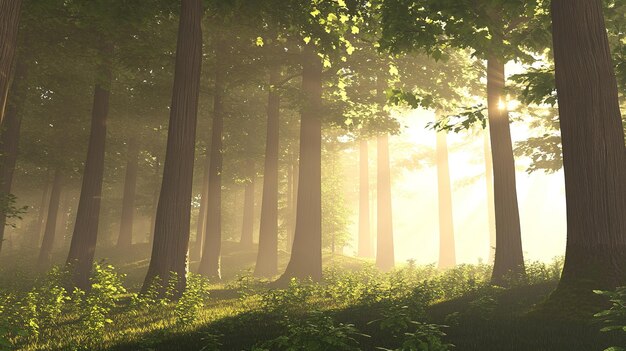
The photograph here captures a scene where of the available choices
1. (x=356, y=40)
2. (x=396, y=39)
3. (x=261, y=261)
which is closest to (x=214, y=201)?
(x=261, y=261)

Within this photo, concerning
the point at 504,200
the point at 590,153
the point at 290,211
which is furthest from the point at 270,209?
the point at 590,153

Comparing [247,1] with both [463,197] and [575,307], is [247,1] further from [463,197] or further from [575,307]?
[463,197]

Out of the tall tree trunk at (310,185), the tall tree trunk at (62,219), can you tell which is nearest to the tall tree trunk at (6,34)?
the tall tree trunk at (310,185)

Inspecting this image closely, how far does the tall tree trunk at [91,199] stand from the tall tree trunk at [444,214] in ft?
85.2

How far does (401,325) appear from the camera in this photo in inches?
274

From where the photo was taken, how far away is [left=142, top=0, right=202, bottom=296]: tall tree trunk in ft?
38.7

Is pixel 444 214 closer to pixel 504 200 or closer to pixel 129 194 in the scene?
pixel 504 200

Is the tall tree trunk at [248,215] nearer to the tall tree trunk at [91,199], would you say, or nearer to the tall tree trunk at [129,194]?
the tall tree trunk at [129,194]

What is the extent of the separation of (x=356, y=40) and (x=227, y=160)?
1338 cm

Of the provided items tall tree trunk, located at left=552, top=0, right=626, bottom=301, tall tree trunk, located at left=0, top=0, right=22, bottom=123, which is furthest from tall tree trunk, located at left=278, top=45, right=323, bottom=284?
tall tree trunk, located at left=0, top=0, right=22, bottom=123

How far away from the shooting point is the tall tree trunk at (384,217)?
33.0 meters

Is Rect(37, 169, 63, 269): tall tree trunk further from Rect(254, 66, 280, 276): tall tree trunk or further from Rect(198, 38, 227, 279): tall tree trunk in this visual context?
Rect(254, 66, 280, 276): tall tree trunk

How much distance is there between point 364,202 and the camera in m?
44.3

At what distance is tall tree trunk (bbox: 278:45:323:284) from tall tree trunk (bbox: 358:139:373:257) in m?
22.9
